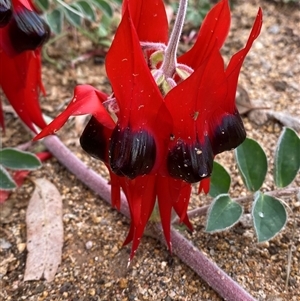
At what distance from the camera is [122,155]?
3.34 feet

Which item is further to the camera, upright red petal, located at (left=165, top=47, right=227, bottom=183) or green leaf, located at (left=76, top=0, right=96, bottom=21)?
green leaf, located at (left=76, top=0, right=96, bottom=21)

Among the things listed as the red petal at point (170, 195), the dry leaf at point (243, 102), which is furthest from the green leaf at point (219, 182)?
the dry leaf at point (243, 102)

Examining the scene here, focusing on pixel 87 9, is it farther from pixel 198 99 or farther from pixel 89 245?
pixel 198 99

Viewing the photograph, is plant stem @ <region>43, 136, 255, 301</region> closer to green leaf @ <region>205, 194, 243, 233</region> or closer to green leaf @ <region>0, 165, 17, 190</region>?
green leaf @ <region>205, 194, 243, 233</region>

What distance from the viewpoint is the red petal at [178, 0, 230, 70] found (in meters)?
1.23

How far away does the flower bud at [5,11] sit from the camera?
125 cm

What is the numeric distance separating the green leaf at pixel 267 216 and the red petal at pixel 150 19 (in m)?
0.42

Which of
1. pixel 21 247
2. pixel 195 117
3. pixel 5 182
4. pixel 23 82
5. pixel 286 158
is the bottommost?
pixel 21 247

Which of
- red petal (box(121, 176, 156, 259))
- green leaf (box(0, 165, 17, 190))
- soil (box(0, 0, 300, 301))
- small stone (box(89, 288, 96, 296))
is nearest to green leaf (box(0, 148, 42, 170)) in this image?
green leaf (box(0, 165, 17, 190))

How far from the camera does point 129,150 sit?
3.33 ft

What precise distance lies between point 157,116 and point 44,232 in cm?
71

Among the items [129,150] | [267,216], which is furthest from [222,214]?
[129,150]

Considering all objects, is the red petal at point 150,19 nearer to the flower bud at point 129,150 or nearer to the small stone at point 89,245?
the flower bud at point 129,150

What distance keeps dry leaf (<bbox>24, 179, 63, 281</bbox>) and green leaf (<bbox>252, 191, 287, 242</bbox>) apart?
1.77ft
